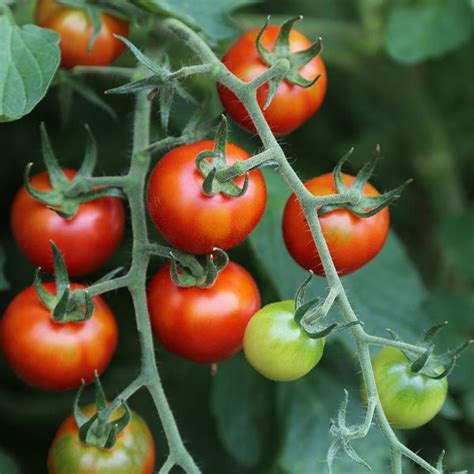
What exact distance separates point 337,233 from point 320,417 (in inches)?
16.7

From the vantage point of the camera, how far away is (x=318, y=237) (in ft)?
2.76

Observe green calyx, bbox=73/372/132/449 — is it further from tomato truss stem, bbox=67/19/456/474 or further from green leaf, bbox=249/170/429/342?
green leaf, bbox=249/170/429/342

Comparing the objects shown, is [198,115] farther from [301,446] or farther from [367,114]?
[367,114]

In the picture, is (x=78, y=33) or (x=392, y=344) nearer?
(x=392, y=344)

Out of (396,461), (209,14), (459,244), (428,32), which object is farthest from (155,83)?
(459,244)

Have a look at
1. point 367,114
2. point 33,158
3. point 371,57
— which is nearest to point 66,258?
point 33,158

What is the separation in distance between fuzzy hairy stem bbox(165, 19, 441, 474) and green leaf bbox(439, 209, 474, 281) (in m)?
0.75

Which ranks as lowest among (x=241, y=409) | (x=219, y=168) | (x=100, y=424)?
(x=241, y=409)

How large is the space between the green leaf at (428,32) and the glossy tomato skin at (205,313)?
24.4 inches

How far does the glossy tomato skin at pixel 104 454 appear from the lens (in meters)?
0.90

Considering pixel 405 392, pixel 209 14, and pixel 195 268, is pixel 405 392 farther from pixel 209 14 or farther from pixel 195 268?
pixel 209 14

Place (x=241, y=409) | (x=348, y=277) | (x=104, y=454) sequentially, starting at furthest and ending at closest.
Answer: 1. (x=241, y=409)
2. (x=348, y=277)
3. (x=104, y=454)

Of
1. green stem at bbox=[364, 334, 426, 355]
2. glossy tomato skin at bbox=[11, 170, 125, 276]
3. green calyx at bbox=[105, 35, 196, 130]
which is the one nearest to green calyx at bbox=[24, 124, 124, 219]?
glossy tomato skin at bbox=[11, 170, 125, 276]

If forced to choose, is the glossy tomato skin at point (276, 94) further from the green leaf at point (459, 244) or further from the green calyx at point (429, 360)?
the green leaf at point (459, 244)
